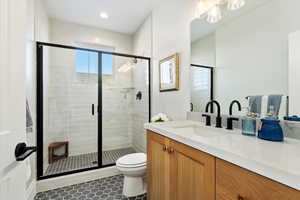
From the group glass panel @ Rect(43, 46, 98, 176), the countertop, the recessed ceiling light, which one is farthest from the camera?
the recessed ceiling light

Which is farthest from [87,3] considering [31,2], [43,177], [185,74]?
[43,177]

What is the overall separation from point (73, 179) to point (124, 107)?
61.0 inches

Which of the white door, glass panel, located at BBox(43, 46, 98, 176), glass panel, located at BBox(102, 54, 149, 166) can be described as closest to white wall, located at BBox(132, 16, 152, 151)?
glass panel, located at BBox(102, 54, 149, 166)

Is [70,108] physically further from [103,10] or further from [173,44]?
[173,44]

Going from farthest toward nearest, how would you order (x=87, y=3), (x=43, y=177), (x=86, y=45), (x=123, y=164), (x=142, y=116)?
(x=86, y=45)
(x=142, y=116)
(x=87, y=3)
(x=43, y=177)
(x=123, y=164)

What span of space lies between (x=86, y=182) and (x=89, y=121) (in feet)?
3.87

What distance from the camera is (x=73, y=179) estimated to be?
1999 mm

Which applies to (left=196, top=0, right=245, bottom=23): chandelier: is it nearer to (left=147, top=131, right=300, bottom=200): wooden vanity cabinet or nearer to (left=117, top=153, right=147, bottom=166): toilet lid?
(left=147, top=131, right=300, bottom=200): wooden vanity cabinet

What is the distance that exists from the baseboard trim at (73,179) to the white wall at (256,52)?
1912 mm

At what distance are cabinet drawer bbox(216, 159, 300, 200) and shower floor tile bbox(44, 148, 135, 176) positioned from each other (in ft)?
6.95

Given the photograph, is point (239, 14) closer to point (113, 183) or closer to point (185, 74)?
→ point (185, 74)

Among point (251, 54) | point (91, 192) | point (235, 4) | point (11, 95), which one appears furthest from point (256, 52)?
point (91, 192)

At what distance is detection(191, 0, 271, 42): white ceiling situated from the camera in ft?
3.74

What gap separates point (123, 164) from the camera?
5.47 feet
